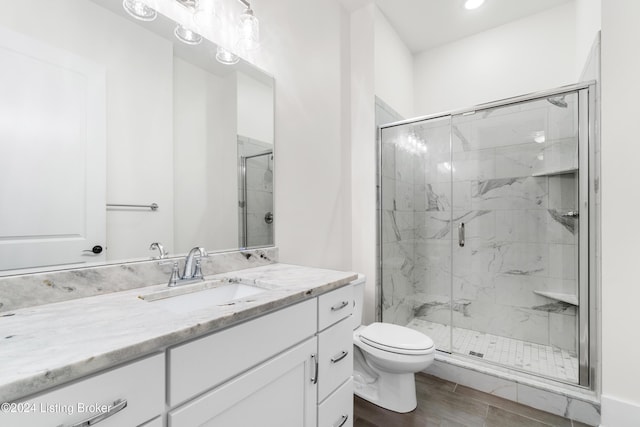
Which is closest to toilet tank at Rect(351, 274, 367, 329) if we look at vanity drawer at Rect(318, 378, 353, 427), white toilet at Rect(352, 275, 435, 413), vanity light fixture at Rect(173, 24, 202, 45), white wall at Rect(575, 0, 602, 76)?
white toilet at Rect(352, 275, 435, 413)

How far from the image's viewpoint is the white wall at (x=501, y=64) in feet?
7.60

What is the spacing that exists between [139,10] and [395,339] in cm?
202

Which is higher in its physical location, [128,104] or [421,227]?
[128,104]

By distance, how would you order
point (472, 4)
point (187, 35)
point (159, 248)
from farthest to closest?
1. point (472, 4)
2. point (187, 35)
3. point (159, 248)

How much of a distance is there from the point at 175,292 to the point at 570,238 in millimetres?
2818

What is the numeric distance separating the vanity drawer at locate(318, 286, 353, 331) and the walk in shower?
1055 mm

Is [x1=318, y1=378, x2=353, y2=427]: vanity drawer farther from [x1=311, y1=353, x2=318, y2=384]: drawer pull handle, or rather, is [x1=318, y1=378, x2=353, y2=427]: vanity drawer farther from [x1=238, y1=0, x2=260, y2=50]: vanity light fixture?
[x1=238, y1=0, x2=260, y2=50]: vanity light fixture

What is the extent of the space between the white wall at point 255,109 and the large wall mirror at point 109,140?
31mm

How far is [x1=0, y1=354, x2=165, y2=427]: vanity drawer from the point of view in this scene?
48 centimetres

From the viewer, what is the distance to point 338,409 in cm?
126

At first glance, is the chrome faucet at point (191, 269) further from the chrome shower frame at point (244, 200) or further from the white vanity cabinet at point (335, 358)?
the white vanity cabinet at point (335, 358)

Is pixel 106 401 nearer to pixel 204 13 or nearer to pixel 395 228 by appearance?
pixel 204 13
